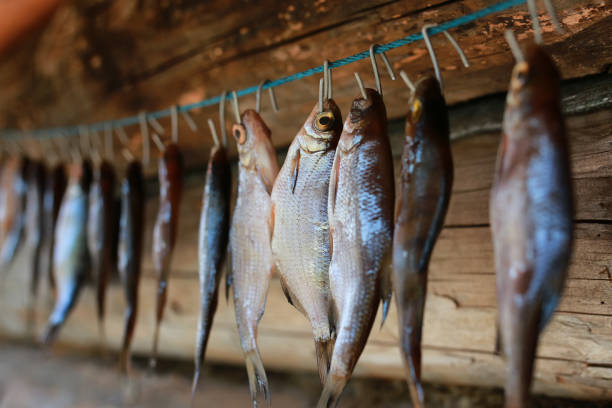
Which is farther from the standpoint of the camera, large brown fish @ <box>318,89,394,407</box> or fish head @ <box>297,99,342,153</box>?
fish head @ <box>297,99,342,153</box>

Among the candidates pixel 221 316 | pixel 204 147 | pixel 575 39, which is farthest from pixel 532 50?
pixel 221 316

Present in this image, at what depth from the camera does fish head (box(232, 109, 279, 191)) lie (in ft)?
4.80

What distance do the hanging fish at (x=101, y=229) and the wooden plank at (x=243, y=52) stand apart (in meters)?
0.48

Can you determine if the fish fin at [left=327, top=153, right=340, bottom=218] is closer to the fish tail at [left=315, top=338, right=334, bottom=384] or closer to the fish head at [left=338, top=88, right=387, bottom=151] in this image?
the fish head at [left=338, top=88, right=387, bottom=151]

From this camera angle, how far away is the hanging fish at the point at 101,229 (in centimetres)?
201

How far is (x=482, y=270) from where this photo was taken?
1.68 m

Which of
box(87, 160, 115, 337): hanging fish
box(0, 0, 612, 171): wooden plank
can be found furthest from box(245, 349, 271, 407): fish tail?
box(0, 0, 612, 171): wooden plank


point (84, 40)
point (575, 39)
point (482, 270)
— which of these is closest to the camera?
point (575, 39)

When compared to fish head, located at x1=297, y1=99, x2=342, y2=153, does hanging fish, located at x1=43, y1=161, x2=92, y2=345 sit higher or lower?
lower

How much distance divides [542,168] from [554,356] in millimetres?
1084

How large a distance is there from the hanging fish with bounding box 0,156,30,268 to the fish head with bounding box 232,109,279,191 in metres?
1.97

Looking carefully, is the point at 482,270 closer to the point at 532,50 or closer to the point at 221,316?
the point at 532,50

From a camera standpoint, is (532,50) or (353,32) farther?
(353,32)

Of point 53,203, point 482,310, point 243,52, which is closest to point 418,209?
point 482,310
